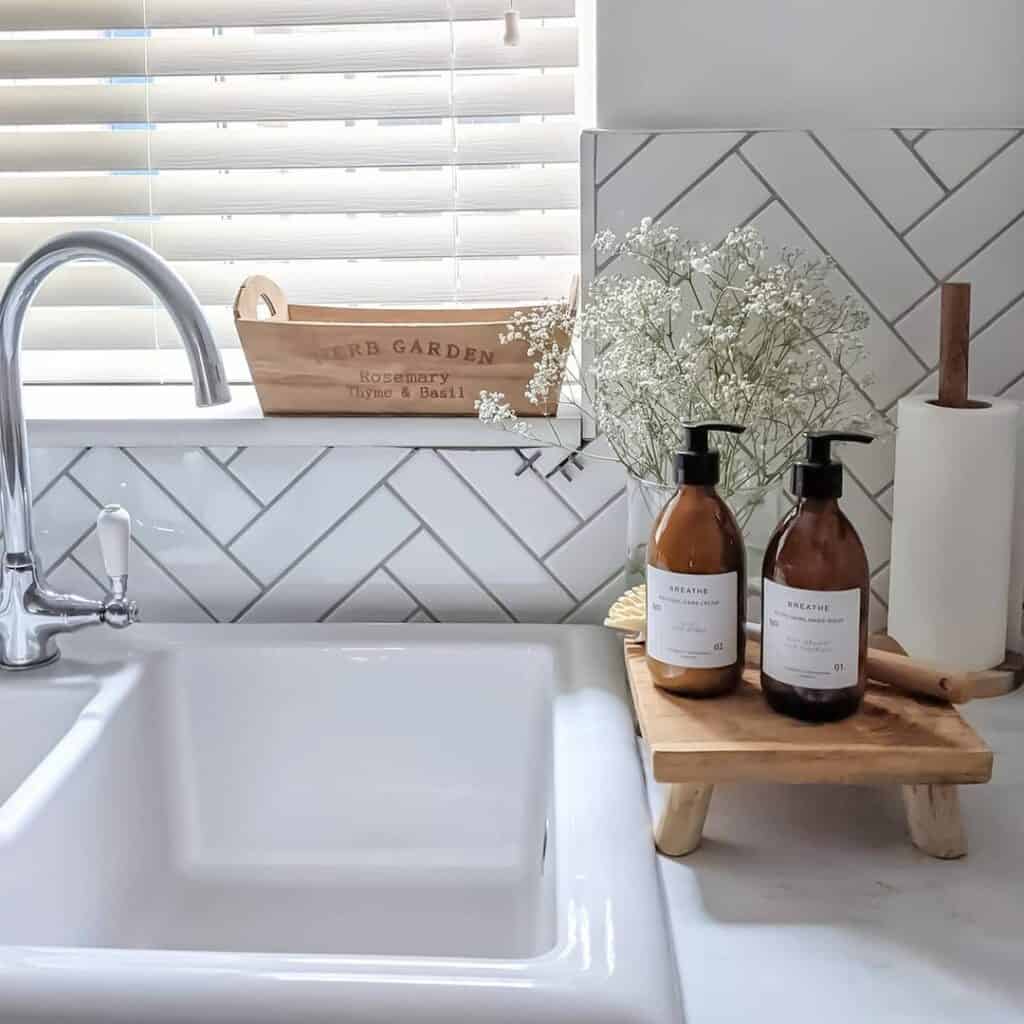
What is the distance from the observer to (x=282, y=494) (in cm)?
134

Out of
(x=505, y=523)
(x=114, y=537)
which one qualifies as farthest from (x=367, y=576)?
(x=114, y=537)

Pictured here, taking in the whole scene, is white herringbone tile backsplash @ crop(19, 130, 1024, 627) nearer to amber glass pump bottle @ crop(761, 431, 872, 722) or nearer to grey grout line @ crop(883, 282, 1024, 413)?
grey grout line @ crop(883, 282, 1024, 413)

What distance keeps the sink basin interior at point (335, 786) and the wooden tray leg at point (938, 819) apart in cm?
36

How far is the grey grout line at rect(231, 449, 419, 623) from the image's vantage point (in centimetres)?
133

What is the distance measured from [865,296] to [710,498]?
41 centimetres

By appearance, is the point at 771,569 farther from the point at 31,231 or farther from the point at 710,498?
the point at 31,231

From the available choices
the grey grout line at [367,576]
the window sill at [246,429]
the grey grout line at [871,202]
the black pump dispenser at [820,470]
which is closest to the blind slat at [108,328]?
the window sill at [246,429]

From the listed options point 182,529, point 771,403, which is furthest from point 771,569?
point 182,529

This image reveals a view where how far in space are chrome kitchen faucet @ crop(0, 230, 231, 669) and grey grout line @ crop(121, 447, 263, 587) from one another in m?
0.16

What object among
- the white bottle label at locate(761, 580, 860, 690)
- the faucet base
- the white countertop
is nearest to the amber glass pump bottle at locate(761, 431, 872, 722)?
the white bottle label at locate(761, 580, 860, 690)

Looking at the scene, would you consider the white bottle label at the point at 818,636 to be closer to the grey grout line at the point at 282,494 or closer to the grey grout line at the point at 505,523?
the grey grout line at the point at 505,523

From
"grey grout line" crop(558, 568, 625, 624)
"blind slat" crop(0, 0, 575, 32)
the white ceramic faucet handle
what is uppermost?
"blind slat" crop(0, 0, 575, 32)

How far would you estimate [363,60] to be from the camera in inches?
54.9

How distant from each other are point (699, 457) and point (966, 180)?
1.65 feet
